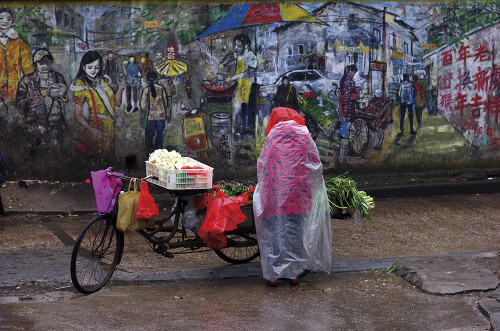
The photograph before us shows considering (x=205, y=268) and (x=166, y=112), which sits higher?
(x=166, y=112)

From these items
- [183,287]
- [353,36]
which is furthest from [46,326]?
[353,36]

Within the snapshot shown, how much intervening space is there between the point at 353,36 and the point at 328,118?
1.37 meters

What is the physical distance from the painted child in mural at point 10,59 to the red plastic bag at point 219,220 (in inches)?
202

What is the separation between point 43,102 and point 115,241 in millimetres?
4569

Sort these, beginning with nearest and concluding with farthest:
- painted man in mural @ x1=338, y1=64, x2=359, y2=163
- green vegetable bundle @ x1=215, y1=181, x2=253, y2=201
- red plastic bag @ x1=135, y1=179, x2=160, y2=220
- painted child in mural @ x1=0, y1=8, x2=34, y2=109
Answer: red plastic bag @ x1=135, y1=179, x2=160, y2=220 → green vegetable bundle @ x1=215, y1=181, x2=253, y2=201 → painted child in mural @ x1=0, y1=8, x2=34, y2=109 → painted man in mural @ x1=338, y1=64, x2=359, y2=163

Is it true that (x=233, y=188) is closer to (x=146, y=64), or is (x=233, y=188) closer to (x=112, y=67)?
(x=146, y=64)

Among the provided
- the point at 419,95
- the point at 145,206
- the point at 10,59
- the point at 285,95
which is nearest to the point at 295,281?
the point at 145,206

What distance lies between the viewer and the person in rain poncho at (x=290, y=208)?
6000mm

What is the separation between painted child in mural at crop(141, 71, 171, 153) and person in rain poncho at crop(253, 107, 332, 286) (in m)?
4.25

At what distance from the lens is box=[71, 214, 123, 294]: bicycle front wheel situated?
5.80m

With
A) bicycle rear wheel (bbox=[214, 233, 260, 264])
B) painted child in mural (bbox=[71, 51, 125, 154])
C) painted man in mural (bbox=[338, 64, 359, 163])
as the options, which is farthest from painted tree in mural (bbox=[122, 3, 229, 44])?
bicycle rear wheel (bbox=[214, 233, 260, 264])

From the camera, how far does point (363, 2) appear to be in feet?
34.4

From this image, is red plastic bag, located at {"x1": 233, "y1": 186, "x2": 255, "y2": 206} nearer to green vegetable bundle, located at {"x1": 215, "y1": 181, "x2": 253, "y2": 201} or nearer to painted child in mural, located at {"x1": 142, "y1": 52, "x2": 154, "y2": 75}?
green vegetable bundle, located at {"x1": 215, "y1": 181, "x2": 253, "y2": 201}

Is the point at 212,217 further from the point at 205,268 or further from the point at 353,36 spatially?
the point at 353,36
